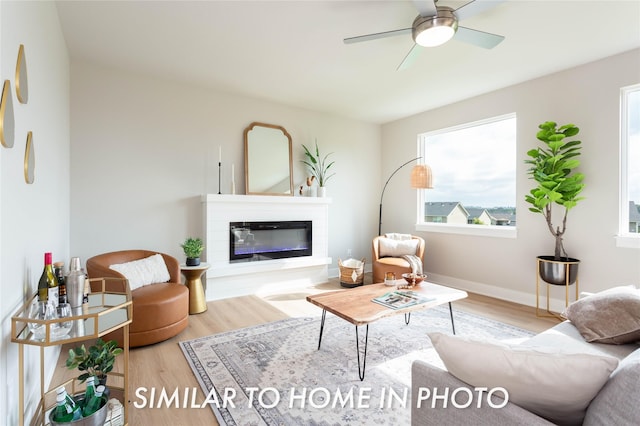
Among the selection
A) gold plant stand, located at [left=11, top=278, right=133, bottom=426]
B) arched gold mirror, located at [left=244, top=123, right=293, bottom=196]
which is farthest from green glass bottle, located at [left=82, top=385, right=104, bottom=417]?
arched gold mirror, located at [left=244, top=123, right=293, bottom=196]

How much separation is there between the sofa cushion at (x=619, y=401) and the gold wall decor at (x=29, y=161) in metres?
2.51

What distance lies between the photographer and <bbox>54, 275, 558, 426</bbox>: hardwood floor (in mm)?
1816

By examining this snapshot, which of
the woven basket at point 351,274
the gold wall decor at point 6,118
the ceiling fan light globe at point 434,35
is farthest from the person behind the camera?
the woven basket at point 351,274

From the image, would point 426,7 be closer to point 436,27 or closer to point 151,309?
point 436,27

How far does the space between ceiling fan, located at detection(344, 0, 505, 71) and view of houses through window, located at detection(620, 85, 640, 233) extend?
1.82 m

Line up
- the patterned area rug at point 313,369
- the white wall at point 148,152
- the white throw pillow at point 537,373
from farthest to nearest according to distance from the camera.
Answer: the white wall at point 148,152 < the patterned area rug at point 313,369 < the white throw pillow at point 537,373

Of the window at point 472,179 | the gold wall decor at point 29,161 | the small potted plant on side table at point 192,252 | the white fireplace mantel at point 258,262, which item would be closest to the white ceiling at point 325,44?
the window at point 472,179

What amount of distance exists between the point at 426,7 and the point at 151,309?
9.91ft

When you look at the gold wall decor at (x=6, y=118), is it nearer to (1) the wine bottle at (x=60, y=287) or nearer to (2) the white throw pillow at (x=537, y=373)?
(1) the wine bottle at (x=60, y=287)

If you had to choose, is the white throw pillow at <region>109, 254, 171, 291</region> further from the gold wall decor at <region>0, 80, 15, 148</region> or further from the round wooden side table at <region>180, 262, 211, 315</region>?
the gold wall decor at <region>0, 80, 15, 148</region>

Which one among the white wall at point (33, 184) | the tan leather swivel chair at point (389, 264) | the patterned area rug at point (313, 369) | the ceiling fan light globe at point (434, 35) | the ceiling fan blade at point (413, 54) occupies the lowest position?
the patterned area rug at point (313, 369)

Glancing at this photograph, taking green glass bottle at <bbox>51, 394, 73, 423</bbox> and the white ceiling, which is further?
the white ceiling

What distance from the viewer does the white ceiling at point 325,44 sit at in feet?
7.95

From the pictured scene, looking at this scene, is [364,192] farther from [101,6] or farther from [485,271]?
[101,6]
